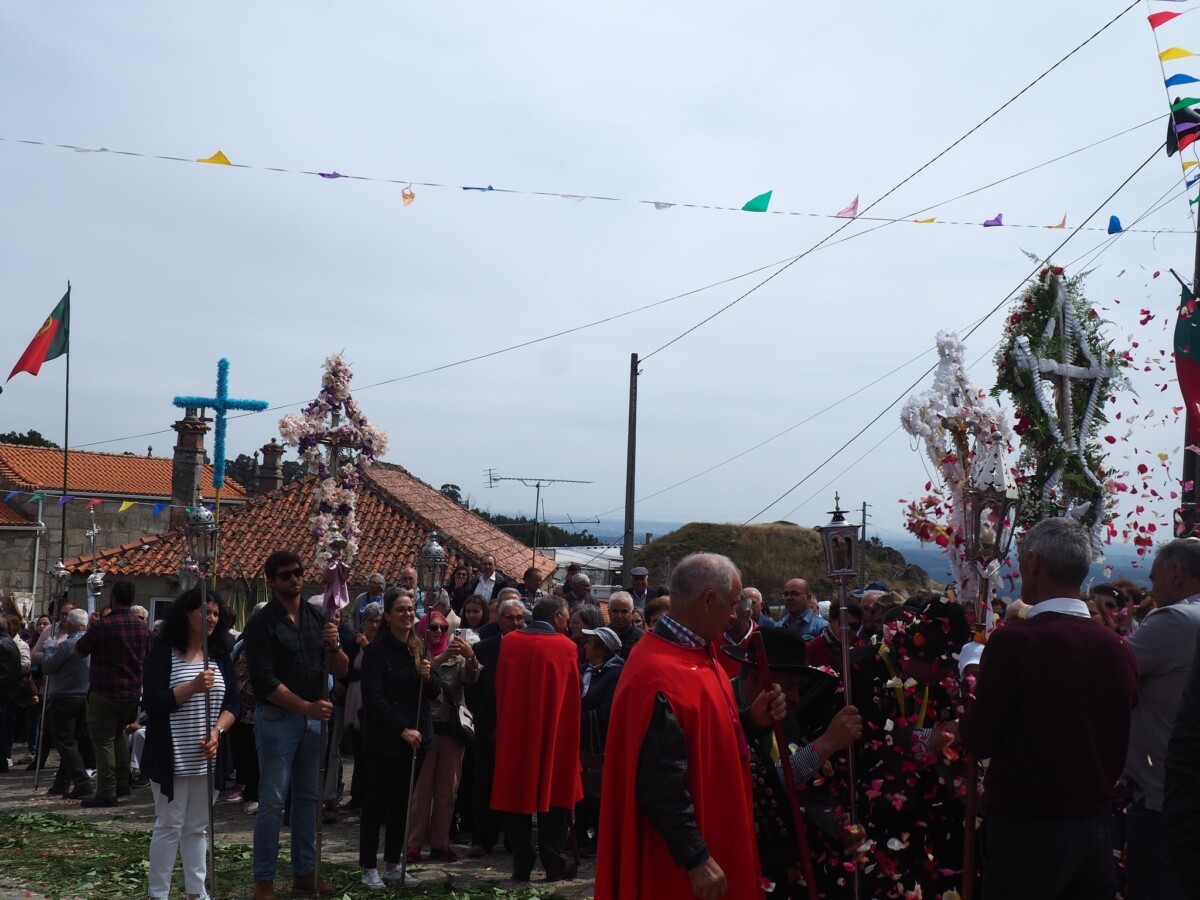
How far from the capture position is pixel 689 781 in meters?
4.43

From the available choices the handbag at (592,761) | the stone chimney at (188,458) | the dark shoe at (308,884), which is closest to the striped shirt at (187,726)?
the dark shoe at (308,884)

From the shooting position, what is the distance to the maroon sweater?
420 centimetres

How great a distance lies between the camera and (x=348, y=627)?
38.7 ft

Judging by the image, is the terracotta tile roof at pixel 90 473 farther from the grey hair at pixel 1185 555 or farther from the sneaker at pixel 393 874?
the grey hair at pixel 1185 555

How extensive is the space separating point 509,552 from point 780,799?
28476 mm

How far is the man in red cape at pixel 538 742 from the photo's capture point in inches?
339

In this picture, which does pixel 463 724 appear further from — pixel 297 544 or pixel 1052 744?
pixel 297 544

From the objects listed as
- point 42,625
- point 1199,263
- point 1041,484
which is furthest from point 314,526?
point 42,625

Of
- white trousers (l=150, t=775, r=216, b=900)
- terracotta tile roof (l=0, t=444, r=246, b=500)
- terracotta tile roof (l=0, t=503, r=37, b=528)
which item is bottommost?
white trousers (l=150, t=775, r=216, b=900)

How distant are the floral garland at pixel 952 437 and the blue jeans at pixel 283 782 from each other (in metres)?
4.10

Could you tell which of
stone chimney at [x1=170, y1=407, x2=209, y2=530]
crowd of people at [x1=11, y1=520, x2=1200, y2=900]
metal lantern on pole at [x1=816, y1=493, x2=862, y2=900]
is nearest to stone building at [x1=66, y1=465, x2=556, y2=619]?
stone chimney at [x1=170, y1=407, x2=209, y2=530]

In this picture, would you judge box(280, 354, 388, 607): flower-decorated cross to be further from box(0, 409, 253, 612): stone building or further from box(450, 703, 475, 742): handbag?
box(0, 409, 253, 612): stone building

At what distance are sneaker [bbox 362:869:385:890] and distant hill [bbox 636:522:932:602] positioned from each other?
41648 millimetres

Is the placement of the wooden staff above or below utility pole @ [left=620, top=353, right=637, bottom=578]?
below
